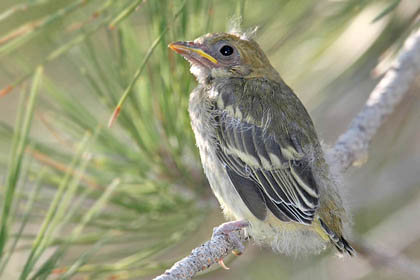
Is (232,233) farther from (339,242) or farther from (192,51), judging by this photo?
(192,51)

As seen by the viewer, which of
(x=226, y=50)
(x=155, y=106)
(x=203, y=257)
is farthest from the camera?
(x=226, y=50)

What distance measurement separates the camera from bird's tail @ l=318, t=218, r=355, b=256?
2.30 metres

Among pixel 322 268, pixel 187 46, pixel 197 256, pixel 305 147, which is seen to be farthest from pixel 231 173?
pixel 322 268

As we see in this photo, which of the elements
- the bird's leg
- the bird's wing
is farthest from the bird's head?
the bird's leg

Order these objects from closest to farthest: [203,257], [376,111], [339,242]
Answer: [203,257] → [339,242] → [376,111]

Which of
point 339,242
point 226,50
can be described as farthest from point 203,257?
point 226,50

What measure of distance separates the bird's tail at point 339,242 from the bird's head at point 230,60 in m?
0.79

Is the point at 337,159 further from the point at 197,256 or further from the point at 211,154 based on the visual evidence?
the point at 197,256

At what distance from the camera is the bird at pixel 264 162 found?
2434 mm

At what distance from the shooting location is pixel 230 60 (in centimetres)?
286

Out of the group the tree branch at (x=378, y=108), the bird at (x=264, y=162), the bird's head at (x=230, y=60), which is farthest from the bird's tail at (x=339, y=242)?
the bird's head at (x=230, y=60)

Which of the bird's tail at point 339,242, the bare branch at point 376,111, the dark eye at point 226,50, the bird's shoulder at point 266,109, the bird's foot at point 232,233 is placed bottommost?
the bird's tail at point 339,242

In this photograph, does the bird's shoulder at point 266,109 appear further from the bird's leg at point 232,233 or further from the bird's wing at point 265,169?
the bird's leg at point 232,233

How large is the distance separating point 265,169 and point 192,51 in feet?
1.83
